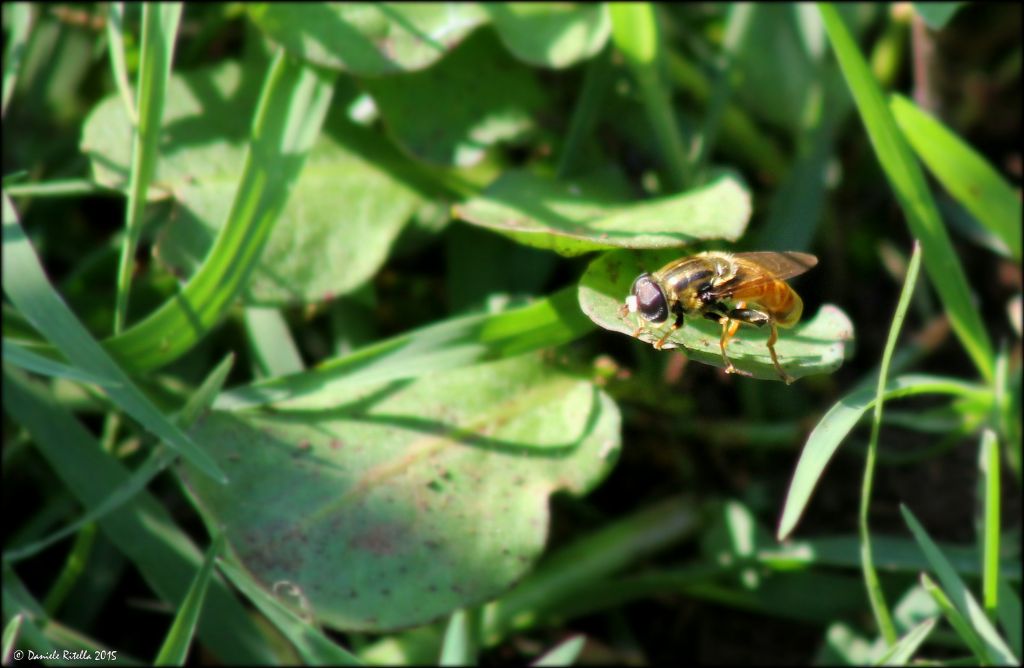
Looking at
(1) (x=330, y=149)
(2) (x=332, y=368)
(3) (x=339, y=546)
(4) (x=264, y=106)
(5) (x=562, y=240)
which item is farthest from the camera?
(1) (x=330, y=149)

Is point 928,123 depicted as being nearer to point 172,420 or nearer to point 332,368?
point 332,368

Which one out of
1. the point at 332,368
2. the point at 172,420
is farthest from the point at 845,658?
the point at 172,420

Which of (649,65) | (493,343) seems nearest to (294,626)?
(493,343)

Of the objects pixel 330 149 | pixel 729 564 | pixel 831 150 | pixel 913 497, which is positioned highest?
pixel 330 149

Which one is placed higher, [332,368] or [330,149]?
[330,149]

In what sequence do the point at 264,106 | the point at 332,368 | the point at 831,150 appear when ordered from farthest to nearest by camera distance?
the point at 831,150 < the point at 264,106 < the point at 332,368

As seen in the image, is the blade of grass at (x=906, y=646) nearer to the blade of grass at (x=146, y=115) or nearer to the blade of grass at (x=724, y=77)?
the blade of grass at (x=724, y=77)

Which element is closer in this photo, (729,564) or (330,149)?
(729,564)
